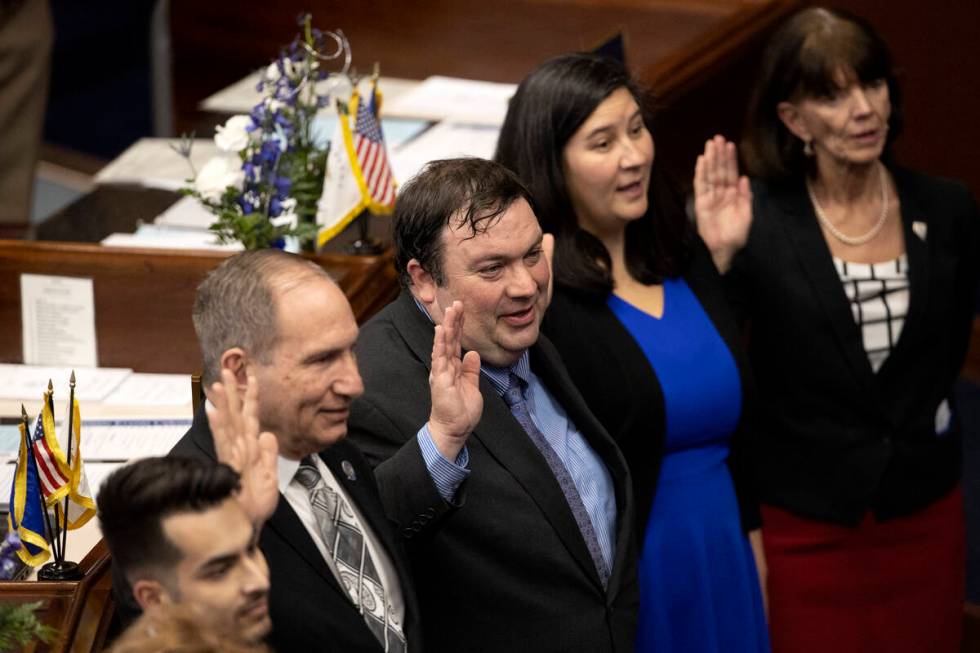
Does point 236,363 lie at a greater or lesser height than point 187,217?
greater

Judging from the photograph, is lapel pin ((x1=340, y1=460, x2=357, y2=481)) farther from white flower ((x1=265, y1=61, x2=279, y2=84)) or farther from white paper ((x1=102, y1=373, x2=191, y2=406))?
white flower ((x1=265, y1=61, x2=279, y2=84))

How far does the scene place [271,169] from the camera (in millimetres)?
3400

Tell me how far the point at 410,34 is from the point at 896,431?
102 inches

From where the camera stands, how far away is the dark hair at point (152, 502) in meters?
1.79

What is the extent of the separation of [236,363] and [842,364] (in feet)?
5.40

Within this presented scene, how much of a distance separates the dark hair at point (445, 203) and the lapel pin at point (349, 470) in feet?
1.31

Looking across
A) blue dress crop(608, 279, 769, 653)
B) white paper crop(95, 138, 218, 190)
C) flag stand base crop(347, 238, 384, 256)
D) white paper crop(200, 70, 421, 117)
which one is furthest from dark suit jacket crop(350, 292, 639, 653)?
white paper crop(200, 70, 421, 117)

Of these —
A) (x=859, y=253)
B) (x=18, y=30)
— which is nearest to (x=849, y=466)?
(x=859, y=253)

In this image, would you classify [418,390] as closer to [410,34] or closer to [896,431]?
[896,431]

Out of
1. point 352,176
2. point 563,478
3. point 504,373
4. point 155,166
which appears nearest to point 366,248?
point 352,176

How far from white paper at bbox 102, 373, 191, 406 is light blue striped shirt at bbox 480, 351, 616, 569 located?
2.75 ft

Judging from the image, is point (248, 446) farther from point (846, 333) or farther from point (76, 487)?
point (846, 333)

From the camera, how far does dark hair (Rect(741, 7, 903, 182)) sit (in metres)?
3.42

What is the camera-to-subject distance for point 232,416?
6.58ft
